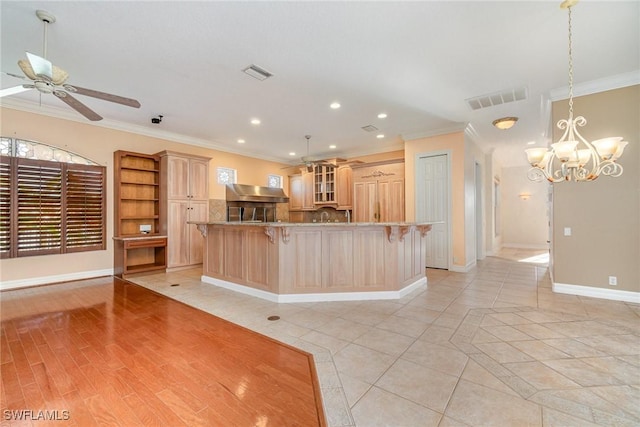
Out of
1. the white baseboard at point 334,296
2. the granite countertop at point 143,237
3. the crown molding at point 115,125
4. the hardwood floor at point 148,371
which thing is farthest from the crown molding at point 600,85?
the granite countertop at point 143,237

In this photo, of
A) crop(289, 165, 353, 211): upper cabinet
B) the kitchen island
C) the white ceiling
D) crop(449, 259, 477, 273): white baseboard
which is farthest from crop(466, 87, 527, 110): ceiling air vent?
crop(289, 165, 353, 211): upper cabinet

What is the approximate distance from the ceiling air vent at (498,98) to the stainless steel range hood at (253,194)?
5279mm

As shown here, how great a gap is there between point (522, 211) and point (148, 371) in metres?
11.3

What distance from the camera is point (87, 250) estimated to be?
4.96m

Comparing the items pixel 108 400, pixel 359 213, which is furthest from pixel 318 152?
pixel 108 400

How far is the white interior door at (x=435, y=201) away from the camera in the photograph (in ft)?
18.5

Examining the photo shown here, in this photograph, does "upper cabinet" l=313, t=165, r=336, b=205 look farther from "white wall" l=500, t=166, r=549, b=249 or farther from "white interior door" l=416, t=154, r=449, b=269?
"white wall" l=500, t=166, r=549, b=249

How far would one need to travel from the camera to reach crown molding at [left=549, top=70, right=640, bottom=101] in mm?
3476

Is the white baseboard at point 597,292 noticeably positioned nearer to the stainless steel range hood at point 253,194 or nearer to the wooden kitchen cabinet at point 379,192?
the wooden kitchen cabinet at point 379,192

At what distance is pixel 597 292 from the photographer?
3.76 m

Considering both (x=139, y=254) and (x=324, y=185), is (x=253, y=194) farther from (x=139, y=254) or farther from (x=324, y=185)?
(x=139, y=254)

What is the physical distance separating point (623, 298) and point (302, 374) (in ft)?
14.8

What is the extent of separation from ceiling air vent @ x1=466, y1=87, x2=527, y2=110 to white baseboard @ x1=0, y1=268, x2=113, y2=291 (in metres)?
7.35

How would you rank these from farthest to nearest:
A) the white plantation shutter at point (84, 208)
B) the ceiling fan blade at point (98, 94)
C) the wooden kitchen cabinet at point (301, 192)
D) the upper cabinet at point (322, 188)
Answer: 1. the wooden kitchen cabinet at point (301, 192)
2. the upper cabinet at point (322, 188)
3. the white plantation shutter at point (84, 208)
4. the ceiling fan blade at point (98, 94)
